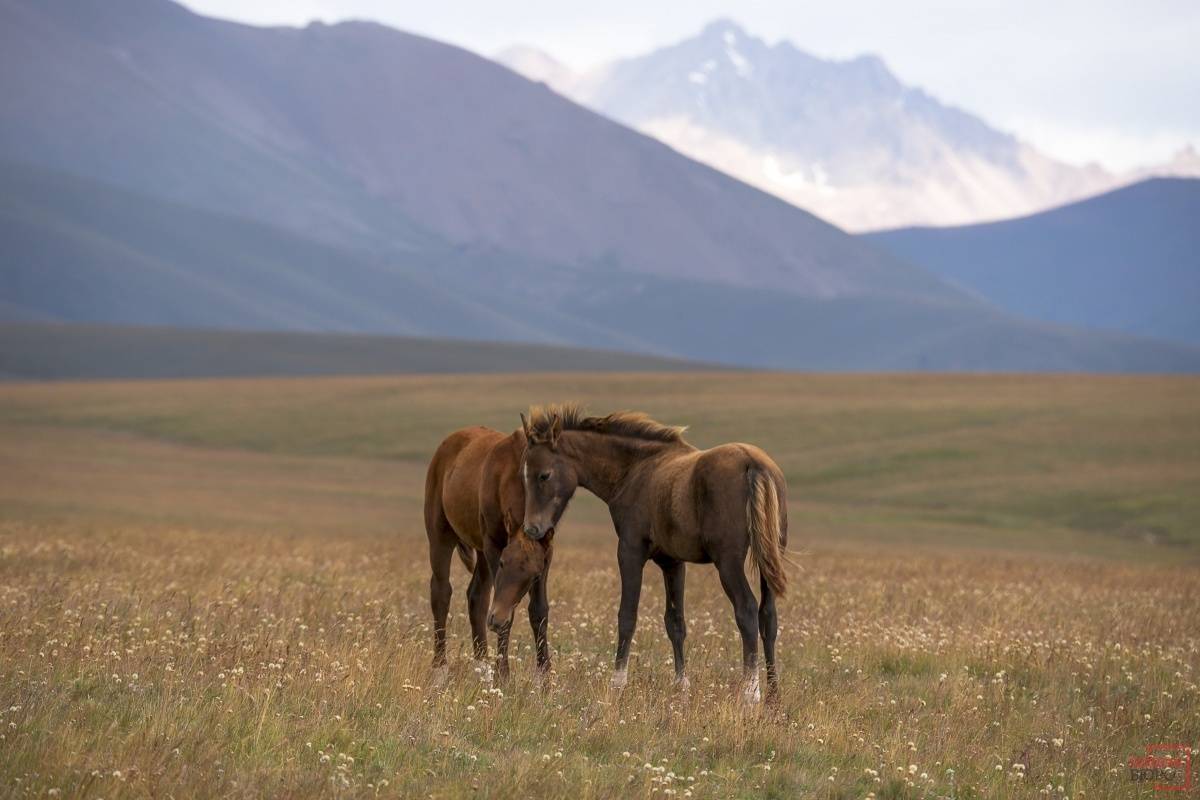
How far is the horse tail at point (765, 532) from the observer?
1098cm

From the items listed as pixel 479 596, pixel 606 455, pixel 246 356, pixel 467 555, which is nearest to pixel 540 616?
pixel 479 596

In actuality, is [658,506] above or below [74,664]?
above

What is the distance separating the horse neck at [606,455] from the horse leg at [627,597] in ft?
1.92

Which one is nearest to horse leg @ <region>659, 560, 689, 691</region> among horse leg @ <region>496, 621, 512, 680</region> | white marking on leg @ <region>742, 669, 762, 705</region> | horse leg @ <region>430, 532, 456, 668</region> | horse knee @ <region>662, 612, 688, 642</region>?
horse knee @ <region>662, 612, 688, 642</region>

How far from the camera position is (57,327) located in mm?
183125

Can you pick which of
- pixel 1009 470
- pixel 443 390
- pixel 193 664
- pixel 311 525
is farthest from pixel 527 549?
pixel 443 390

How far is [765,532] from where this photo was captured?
1098 centimetres

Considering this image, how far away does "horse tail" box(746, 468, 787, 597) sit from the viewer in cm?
1098

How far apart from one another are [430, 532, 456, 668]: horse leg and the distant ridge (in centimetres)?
14614

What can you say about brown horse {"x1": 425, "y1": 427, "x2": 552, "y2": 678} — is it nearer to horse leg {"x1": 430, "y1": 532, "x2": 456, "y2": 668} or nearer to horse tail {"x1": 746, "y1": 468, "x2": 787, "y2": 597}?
horse leg {"x1": 430, "y1": 532, "x2": 456, "y2": 668}

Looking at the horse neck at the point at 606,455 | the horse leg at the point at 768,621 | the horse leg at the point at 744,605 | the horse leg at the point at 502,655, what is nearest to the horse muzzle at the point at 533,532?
the horse leg at the point at 502,655

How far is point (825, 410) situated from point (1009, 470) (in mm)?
17946

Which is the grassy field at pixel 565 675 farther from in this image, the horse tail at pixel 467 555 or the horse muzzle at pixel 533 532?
the horse muzzle at pixel 533 532

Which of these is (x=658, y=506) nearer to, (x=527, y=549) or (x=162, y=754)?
(x=527, y=549)
